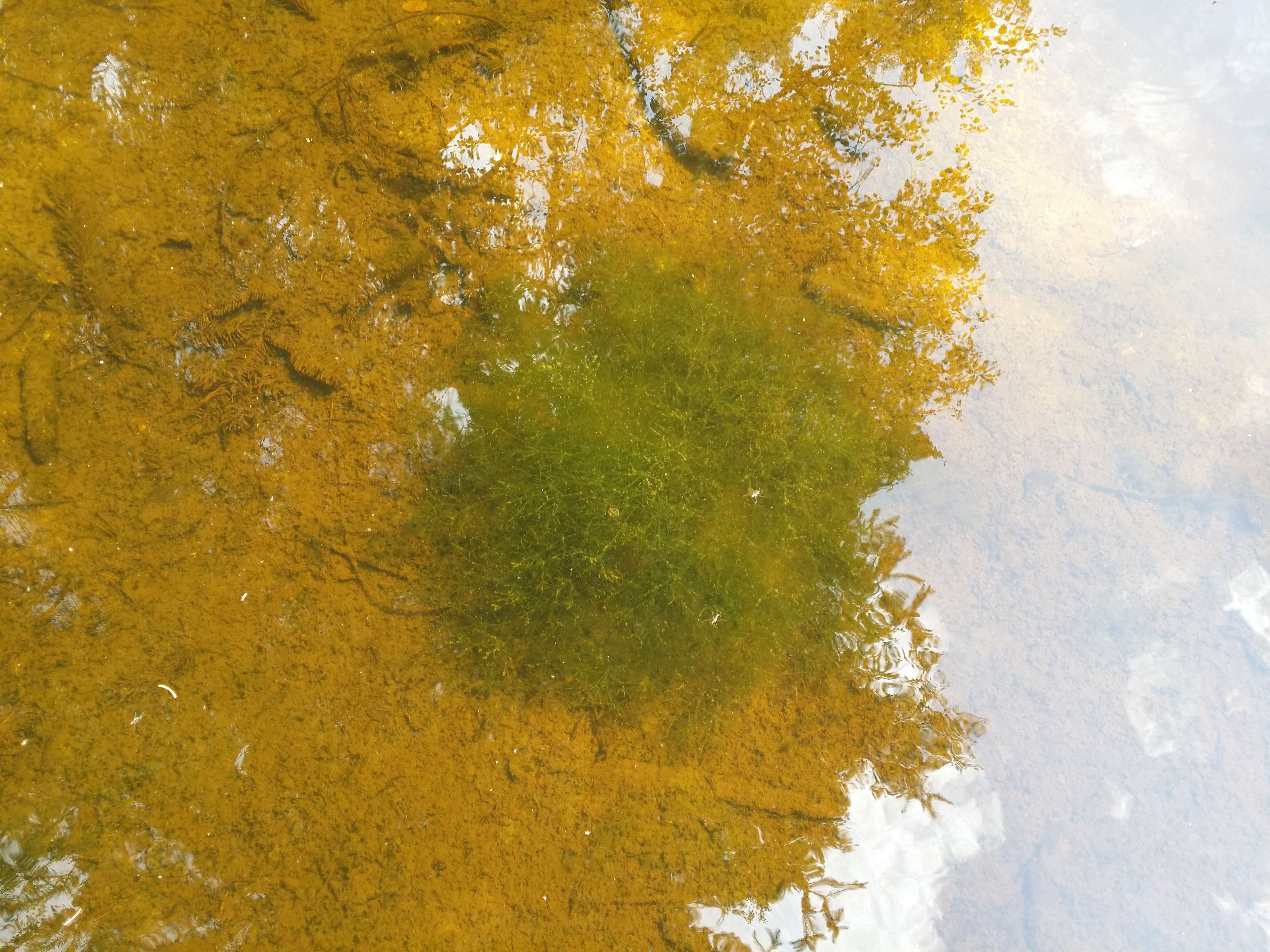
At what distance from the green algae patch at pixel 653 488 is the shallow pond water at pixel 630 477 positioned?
2 cm

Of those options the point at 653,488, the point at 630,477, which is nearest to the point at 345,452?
the point at 630,477

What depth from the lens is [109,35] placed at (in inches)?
103

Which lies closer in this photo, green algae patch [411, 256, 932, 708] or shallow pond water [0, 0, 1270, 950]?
shallow pond water [0, 0, 1270, 950]

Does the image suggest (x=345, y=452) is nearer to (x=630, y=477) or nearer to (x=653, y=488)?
(x=630, y=477)

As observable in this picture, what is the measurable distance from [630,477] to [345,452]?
119cm

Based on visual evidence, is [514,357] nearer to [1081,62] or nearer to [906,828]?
[906,828]

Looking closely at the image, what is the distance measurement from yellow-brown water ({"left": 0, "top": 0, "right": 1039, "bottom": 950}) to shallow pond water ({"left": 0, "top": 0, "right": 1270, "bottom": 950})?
0.02 m

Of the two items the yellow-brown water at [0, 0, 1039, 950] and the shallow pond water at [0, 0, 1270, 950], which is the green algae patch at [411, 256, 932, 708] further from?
the yellow-brown water at [0, 0, 1039, 950]

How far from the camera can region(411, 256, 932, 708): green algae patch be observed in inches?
104

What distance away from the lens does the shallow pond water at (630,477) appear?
2.52m

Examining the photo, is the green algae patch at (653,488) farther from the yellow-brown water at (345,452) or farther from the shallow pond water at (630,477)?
the yellow-brown water at (345,452)

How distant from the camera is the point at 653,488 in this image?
2701 millimetres

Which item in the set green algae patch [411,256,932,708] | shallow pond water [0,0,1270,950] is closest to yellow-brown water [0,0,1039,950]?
shallow pond water [0,0,1270,950]

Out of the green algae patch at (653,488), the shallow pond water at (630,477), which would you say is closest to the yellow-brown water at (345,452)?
the shallow pond water at (630,477)
